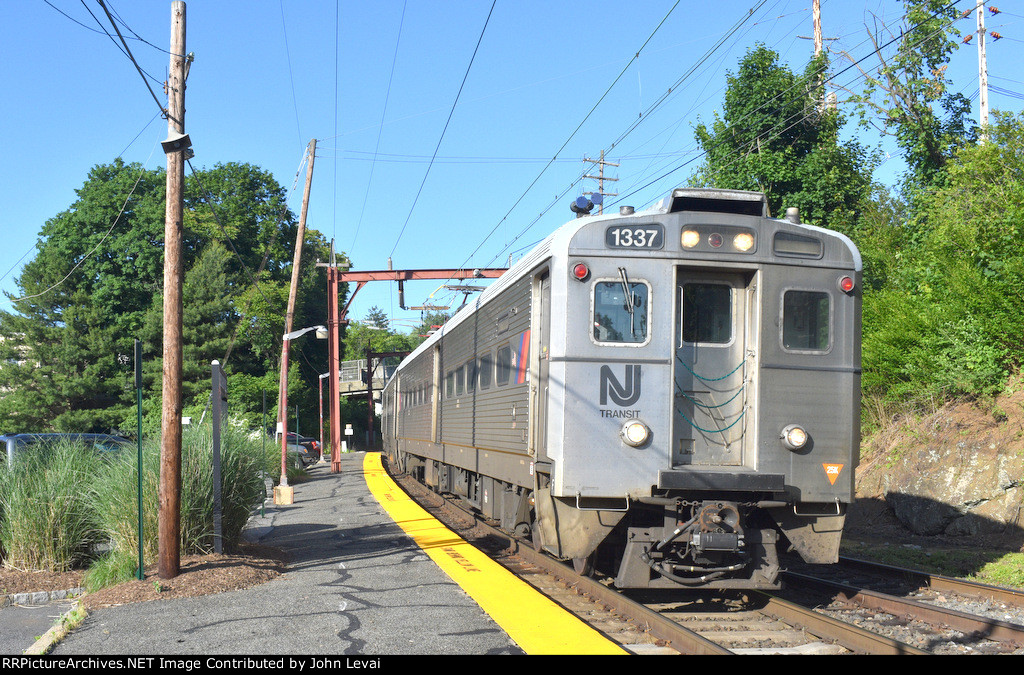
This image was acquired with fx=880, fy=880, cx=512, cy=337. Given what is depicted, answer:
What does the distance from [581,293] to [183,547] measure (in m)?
5.43

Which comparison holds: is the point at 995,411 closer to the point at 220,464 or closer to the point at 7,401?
the point at 220,464

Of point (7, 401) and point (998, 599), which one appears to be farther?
point (7, 401)

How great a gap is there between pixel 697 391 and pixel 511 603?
7.79 feet

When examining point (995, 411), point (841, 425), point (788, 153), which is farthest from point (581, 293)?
point (788, 153)

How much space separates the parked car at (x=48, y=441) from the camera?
1045cm

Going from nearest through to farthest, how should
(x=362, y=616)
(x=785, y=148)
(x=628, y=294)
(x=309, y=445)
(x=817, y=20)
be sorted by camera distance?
(x=362, y=616) < (x=628, y=294) < (x=785, y=148) < (x=817, y=20) < (x=309, y=445)

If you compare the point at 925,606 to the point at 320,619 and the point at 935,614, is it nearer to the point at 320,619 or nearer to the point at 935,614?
the point at 935,614

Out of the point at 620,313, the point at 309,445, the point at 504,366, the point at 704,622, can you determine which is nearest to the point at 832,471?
the point at 704,622

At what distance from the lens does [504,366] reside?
10047mm

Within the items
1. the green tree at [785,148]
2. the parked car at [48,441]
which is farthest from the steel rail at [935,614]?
the green tree at [785,148]

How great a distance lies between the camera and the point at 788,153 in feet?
71.1

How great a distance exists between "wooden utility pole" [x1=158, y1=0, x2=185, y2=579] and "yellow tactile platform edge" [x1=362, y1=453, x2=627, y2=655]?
9.02ft

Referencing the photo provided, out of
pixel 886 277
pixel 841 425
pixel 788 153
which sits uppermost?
pixel 788 153

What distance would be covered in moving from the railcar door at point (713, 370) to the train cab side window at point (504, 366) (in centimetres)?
259
